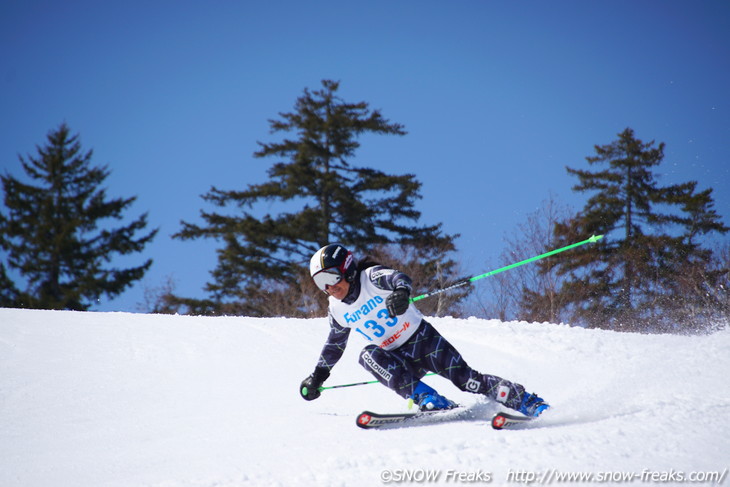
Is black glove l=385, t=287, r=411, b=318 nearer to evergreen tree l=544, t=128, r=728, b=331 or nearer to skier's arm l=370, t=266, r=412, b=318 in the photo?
skier's arm l=370, t=266, r=412, b=318

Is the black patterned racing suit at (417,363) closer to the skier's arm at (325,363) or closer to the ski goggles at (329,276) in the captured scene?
the ski goggles at (329,276)

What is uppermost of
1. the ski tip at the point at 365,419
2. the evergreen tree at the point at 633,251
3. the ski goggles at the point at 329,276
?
the evergreen tree at the point at 633,251

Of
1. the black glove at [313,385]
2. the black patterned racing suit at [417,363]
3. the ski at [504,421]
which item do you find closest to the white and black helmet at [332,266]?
the black patterned racing suit at [417,363]

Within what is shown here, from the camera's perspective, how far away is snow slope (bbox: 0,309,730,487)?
108 inches

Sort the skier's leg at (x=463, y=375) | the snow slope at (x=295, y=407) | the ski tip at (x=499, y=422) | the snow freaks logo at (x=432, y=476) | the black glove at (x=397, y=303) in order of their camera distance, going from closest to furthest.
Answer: the snow freaks logo at (x=432, y=476), the snow slope at (x=295, y=407), the ski tip at (x=499, y=422), the black glove at (x=397, y=303), the skier's leg at (x=463, y=375)

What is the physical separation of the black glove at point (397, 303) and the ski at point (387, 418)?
656 millimetres

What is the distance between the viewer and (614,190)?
2362 centimetres

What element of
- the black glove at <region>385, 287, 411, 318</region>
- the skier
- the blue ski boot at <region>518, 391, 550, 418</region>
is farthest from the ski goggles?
the blue ski boot at <region>518, 391, 550, 418</region>

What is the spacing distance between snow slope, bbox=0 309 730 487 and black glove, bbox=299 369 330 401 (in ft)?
0.57

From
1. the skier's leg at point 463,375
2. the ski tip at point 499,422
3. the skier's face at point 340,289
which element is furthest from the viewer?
the skier's face at point 340,289

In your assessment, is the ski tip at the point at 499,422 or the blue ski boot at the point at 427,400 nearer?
the ski tip at the point at 499,422

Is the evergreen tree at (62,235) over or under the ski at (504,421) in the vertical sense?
over

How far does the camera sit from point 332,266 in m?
3.95

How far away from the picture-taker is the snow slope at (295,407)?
108 inches
